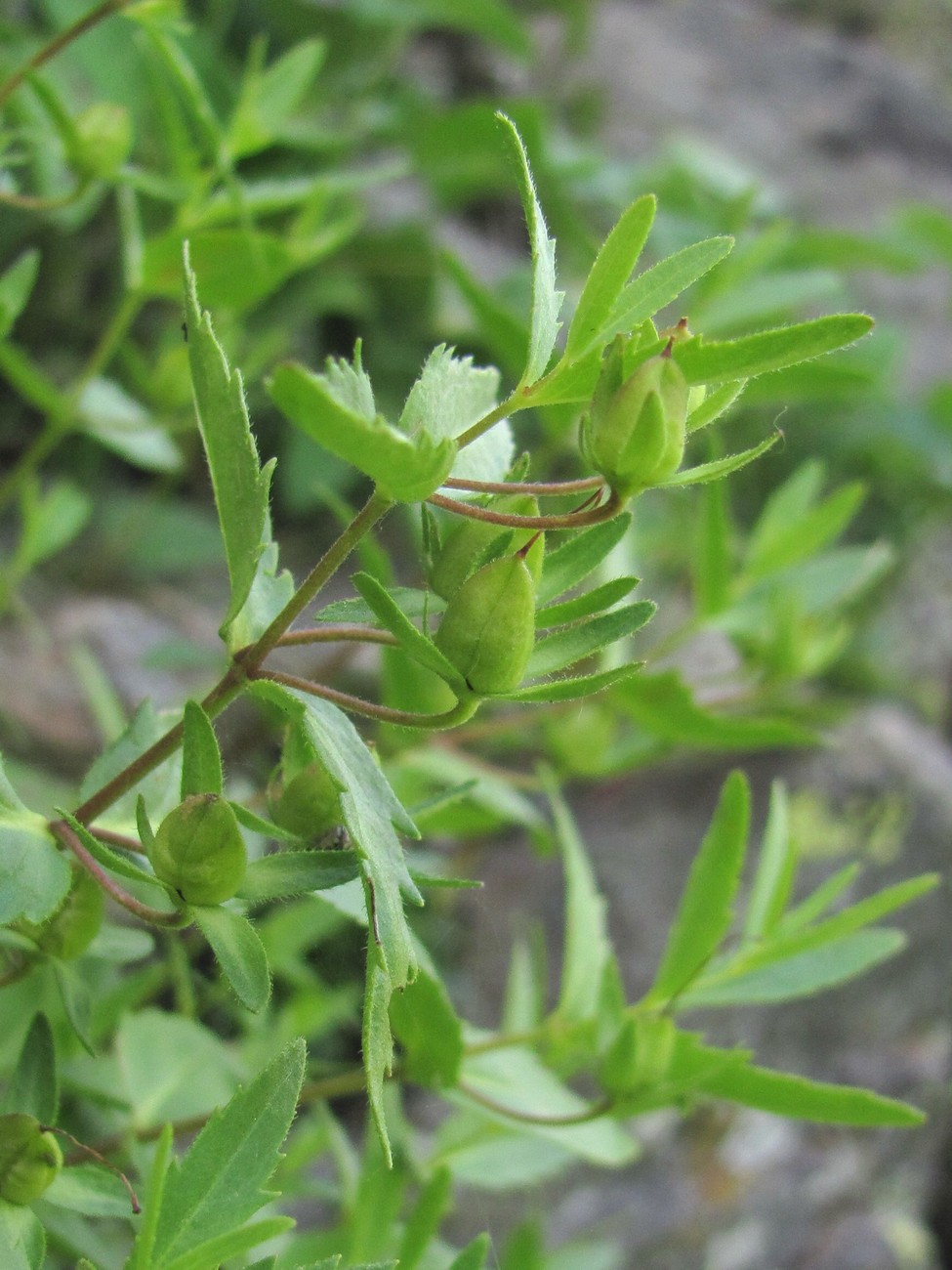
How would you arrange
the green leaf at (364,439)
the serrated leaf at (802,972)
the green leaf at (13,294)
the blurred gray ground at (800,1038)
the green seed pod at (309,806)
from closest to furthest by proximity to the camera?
the green leaf at (364,439)
the green seed pod at (309,806)
the green leaf at (13,294)
the serrated leaf at (802,972)
the blurred gray ground at (800,1038)

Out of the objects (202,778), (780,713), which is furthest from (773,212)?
(202,778)

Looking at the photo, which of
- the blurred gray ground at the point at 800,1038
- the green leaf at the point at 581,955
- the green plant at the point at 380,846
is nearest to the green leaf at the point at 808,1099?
the green plant at the point at 380,846

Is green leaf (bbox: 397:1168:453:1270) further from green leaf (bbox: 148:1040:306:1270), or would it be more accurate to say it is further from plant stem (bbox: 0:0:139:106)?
plant stem (bbox: 0:0:139:106)

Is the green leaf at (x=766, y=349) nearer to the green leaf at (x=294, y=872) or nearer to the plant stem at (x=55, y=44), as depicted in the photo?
the green leaf at (x=294, y=872)

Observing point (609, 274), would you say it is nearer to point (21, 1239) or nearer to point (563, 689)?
point (563, 689)

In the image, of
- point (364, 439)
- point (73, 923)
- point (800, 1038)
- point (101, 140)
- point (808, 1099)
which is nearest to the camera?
point (364, 439)

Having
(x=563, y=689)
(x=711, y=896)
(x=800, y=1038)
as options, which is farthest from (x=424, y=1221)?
(x=800, y=1038)
